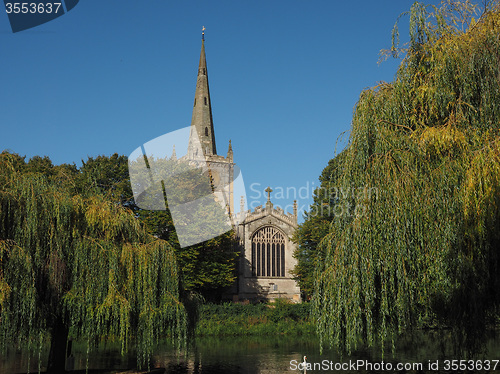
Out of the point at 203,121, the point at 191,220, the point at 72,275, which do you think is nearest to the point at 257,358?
the point at 72,275

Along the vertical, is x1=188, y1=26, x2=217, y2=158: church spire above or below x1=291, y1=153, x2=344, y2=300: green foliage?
above

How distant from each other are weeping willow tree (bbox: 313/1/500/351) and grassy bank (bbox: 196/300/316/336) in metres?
23.1

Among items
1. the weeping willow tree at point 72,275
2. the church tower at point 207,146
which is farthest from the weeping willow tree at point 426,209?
the church tower at point 207,146

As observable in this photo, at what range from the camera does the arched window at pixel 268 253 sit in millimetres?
44344

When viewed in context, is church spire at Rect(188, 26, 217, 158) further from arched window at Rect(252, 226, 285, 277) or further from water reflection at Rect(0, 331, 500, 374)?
water reflection at Rect(0, 331, 500, 374)

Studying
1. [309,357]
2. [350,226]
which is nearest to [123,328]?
[350,226]

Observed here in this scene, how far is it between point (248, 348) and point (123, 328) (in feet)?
41.6

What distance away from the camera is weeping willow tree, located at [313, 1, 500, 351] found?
784 cm

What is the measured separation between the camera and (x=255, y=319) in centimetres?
3275

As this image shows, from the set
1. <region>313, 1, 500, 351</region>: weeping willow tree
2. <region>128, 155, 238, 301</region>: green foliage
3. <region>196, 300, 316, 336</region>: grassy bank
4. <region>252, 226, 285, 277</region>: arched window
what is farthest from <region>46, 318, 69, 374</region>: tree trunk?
<region>252, 226, 285, 277</region>: arched window

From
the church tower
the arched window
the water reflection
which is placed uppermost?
the church tower

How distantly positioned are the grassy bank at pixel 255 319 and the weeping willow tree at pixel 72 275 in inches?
693

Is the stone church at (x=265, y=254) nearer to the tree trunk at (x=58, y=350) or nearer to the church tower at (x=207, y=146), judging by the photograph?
the church tower at (x=207, y=146)

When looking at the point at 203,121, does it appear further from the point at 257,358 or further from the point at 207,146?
the point at 257,358
